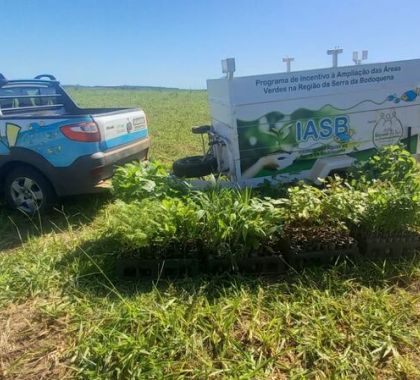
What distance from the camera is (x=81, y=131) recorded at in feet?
15.0

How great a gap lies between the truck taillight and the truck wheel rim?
2.79 ft

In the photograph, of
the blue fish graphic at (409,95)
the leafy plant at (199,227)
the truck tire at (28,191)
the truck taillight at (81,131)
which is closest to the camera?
the leafy plant at (199,227)

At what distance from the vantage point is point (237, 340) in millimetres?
2666

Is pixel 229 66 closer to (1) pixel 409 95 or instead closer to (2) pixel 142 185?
(2) pixel 142 185

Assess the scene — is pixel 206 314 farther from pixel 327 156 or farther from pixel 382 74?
pixel 382 74

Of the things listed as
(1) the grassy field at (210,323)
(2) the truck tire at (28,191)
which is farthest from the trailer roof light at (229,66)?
(2) the truck tire at (28,191)

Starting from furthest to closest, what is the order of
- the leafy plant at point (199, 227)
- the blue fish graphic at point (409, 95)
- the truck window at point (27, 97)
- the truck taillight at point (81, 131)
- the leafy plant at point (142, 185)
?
the truck window at point (27, 97), the blue fish graphic at point (409, 95), the truck taillight at point (81, 131), the leafy plant at point (142, 185), the leafy plant at point (199, 227)

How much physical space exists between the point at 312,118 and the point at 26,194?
12.0ft

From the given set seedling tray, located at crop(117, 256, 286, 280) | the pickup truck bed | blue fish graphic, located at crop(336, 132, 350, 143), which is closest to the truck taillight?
the pickup truck bed

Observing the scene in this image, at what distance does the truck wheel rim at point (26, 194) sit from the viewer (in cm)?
498

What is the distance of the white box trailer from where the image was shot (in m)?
4.34

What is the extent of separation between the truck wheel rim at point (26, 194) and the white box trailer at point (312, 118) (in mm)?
2379

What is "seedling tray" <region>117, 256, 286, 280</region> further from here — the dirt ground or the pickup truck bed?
the pickup truck bed

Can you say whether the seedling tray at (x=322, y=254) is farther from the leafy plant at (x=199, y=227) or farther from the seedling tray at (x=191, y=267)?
the leafy plant at (x=199, y=227)
